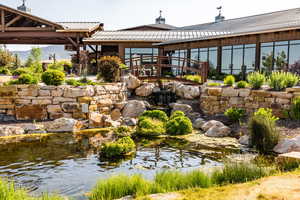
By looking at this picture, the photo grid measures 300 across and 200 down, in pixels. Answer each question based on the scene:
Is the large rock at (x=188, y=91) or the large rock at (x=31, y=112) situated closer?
the large rock at (x=31, y=112)

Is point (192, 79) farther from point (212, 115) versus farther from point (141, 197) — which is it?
point (141, 197)

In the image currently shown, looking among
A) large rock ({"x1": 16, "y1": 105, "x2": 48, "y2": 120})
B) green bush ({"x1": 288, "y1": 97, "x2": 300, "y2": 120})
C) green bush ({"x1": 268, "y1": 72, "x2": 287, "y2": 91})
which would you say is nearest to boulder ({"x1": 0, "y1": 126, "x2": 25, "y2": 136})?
large rock ({"x1": 16, "y1": 105, "x2": 48, "y2": 120})

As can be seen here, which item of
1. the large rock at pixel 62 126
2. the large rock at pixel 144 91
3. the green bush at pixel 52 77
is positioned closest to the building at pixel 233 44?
the large rock at pixel 144 91

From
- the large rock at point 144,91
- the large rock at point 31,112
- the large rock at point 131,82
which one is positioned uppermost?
the large rock at point 131,82

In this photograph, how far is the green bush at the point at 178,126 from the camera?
10375mm

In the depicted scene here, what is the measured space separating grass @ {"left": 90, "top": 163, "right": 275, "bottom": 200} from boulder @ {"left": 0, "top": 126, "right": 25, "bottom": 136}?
627 cm

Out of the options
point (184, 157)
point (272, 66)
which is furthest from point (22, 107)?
point (272, 66)

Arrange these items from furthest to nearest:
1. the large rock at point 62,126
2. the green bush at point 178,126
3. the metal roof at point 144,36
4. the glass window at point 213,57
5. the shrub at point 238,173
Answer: the metal roof at point 144,36 → the glass window at point 213,57 → the large rock at point 62,126 → the green bush at point 178,126 → the shrub at point 238,173

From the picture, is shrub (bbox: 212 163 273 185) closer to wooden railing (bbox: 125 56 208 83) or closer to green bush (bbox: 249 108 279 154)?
green bush (bbox: 249 108 279 154)

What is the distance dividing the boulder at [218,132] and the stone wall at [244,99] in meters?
2.37

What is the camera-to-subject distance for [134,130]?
1066cm

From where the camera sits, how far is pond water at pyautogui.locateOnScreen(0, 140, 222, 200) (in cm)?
570

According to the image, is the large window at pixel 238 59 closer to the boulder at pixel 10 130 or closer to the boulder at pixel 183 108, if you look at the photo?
the boulder at pixel 183 108

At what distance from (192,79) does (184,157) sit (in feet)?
34.2
